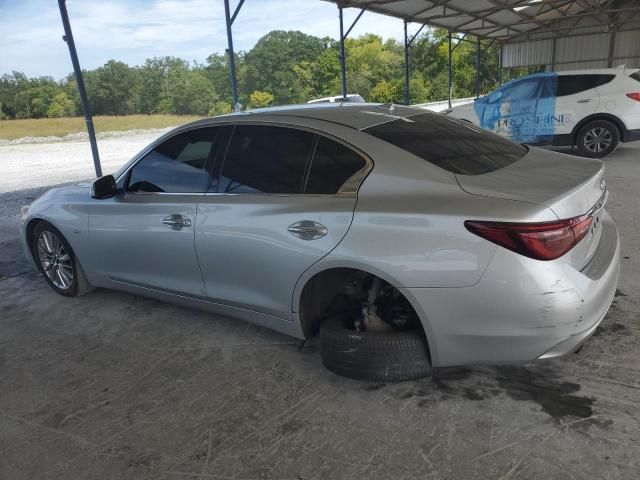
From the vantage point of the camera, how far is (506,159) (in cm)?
282

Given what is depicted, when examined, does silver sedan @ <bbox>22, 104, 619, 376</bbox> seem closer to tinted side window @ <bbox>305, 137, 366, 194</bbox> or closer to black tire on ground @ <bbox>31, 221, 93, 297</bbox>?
tinted side window @ <bbox>305, 137, 366, 194</bbox>

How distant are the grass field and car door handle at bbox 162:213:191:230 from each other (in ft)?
122

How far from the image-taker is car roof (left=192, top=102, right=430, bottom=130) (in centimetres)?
286

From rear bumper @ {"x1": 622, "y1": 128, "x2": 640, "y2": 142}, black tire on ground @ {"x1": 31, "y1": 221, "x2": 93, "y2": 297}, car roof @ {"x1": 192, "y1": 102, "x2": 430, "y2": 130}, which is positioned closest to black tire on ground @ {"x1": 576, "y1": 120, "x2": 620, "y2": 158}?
rear bumper @ {"x1": 622, "y1": 128, "x2": 640, "y2": 142}

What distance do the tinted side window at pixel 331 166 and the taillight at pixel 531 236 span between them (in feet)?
2.40

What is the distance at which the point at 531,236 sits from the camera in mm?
2090

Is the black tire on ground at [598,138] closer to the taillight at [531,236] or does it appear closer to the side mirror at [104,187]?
the taillight at [531,236]

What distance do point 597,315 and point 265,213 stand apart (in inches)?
68.9

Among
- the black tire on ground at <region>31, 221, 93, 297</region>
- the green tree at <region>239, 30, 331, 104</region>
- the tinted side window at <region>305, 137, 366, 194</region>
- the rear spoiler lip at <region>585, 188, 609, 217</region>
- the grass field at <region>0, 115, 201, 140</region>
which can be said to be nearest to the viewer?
the rear spoiler lip at <region>585, 188, 609, 217</region>

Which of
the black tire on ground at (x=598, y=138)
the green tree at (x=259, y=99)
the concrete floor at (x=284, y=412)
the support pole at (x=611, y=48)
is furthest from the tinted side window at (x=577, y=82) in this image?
the green tree at (x=259, y=99)

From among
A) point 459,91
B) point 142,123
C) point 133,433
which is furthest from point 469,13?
point 459,91

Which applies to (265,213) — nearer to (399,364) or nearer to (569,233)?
(399,364)

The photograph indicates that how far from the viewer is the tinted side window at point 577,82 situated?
8883 millimetres

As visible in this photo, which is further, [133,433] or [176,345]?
[176,345]
